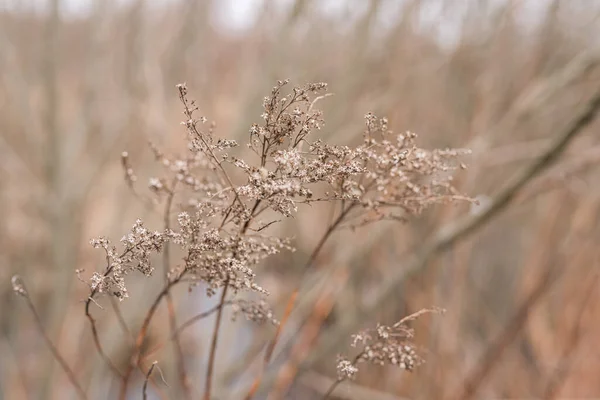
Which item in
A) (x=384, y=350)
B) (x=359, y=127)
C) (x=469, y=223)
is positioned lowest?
(x=384, y=350)

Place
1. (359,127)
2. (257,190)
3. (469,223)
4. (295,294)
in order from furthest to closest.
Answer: (359,127)
(469,223)
(295,294)
(257,190)

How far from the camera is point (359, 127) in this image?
4.44 feet

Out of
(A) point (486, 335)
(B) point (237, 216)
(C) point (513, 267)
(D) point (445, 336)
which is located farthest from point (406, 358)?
(C) point (513, 267)

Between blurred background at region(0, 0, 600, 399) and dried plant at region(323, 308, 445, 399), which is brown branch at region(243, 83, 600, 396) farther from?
dried plant at region(323, 308, 445, 399)

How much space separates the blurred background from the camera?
5.39ft

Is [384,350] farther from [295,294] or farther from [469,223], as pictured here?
[469,223]

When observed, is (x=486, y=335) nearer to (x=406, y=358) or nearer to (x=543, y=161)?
(x=543, y=161)

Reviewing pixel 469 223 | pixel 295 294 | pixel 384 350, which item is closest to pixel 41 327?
pixel 295 294

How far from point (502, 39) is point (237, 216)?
1756mm

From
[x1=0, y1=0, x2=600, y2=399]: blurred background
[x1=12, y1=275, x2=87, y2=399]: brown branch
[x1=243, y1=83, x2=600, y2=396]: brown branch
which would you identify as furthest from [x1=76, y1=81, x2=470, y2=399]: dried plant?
[x1=0, y1=0, x2=600, y2=399]: blurred background

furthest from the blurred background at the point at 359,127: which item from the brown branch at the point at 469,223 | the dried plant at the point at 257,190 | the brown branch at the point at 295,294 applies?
the dried plant at the point at 257,190

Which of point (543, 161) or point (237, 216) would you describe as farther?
point (543, 161)

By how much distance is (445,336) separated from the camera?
1842 millimetres

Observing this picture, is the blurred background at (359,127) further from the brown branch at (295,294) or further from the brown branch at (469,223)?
the brown branch at (295,294)
